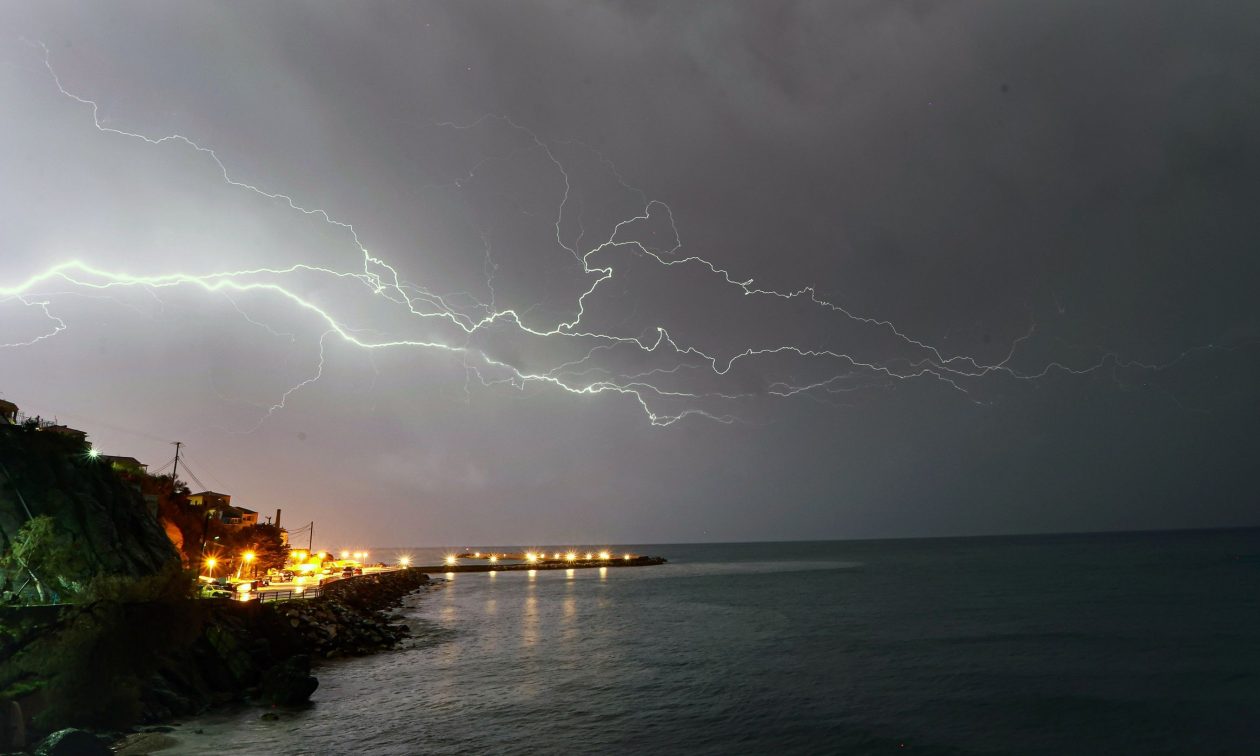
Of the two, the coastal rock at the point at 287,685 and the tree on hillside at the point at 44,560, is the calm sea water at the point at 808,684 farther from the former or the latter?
the tree on hillside at the point at 44,560

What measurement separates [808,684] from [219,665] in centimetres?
2631

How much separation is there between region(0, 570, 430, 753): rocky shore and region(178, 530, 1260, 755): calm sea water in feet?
6.30

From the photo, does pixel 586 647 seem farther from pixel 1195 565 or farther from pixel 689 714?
pixel 1195 565

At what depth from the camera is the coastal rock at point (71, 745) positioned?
18.7 meters

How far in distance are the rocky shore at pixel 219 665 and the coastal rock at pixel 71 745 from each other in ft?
0.11

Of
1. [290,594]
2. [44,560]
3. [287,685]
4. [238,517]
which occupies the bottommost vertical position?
[287,685]

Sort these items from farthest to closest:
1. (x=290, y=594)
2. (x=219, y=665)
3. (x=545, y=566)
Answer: (x=545, y=566) < (x=290, y=594) < (x=219, y=665)

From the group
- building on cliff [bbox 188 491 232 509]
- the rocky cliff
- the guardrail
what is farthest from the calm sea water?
building on cliff [bbox 188 491 232 509]

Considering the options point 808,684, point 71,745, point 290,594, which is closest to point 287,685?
point 71,745

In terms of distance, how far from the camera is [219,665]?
1216 inches

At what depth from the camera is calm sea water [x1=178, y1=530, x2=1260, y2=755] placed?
2377 centimetres

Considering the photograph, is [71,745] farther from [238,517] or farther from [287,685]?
[238,517]

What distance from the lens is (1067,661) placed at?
36125 mm

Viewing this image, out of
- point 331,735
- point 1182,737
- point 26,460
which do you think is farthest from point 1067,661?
point 26,460
